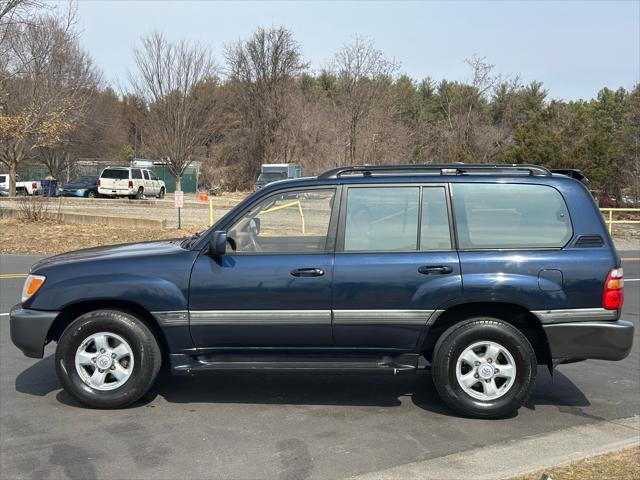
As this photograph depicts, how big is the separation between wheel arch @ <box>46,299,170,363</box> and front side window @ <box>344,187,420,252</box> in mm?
1624

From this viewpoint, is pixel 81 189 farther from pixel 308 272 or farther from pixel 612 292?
pixel 612 292

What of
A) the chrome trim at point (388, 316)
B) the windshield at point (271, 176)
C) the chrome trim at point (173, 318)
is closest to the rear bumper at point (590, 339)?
the chrome trim at point (388, 316)

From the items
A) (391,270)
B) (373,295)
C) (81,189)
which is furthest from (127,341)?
(81,189)

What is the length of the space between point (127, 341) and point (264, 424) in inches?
48.3

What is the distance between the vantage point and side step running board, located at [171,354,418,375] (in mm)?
4863

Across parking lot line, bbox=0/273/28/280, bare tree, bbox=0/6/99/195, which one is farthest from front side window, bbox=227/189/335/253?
bare tree, bbox=0/6/99/195

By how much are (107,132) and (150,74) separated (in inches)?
664

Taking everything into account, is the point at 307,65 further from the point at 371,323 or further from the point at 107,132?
the point at 371,323

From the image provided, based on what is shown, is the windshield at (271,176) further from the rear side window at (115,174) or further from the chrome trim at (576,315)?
the chrome trim at (576,315)

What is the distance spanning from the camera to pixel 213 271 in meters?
4.88

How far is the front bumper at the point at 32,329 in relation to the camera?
4.94 m

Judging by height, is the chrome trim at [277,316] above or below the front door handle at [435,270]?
below

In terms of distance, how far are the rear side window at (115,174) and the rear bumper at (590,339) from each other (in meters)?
32.8

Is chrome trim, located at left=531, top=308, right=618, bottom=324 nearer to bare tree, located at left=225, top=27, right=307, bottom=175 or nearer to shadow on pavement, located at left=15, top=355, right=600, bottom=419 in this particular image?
shadow on pavement, located at left=15, top=355, right=600, bottom=419
